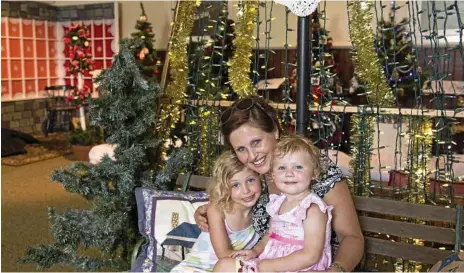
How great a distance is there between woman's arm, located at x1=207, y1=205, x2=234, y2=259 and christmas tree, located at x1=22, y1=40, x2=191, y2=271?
0.70 m

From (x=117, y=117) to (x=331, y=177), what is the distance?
1232mm

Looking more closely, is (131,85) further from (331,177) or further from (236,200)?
(331,177)

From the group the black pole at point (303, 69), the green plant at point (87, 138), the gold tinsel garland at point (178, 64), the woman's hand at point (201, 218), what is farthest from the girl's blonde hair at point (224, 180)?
the green plant at point (87, 138)

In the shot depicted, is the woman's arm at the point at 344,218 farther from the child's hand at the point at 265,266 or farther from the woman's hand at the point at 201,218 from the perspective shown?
the woman's hand at the point at 201,218

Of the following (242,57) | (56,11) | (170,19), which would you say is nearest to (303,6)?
(242,57)

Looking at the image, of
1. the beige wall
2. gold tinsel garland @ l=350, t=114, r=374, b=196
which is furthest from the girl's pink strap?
the beige wall

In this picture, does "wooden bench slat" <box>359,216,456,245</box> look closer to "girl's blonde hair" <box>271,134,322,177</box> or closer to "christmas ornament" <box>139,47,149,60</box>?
"girl's blonde hair" <box>271,134,322,177</box>

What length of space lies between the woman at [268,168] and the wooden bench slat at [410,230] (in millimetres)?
333

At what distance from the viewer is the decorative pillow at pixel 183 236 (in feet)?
6.69

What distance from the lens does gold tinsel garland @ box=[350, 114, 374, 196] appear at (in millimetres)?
2217

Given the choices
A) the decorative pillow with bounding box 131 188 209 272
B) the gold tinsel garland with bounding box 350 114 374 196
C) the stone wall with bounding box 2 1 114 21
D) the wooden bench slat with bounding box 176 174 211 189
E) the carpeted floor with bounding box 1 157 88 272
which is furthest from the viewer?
the stone wall with bounding box 2 1 114 21

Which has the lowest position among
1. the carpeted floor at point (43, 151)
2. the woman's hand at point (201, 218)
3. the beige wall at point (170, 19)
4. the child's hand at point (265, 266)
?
the carpeted floor at point (43, 151)

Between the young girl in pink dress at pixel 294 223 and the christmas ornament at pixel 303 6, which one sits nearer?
the young girl in pink dress at pixel 294 223

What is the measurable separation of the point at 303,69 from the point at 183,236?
34.3 inches
